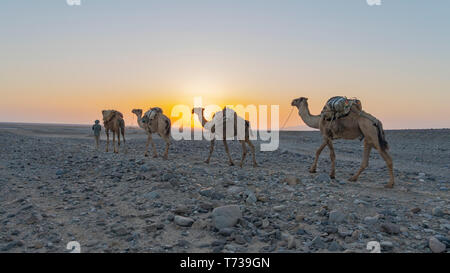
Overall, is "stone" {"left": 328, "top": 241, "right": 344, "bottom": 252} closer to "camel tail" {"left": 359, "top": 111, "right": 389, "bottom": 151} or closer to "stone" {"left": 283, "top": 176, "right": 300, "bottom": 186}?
"stone" {"left": 283, "top": 176, "right": 300, "bottom": 186}

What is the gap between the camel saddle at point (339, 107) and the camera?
1005cm

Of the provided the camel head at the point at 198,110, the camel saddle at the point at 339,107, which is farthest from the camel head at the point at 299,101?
the camel head at the point at 198,110

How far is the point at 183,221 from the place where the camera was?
6.11 meters

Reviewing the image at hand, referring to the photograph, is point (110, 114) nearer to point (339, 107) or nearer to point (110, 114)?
point (110, 114)

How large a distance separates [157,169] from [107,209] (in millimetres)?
3662

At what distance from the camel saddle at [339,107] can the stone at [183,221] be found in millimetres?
6304

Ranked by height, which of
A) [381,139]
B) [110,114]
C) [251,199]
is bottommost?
[251,199]

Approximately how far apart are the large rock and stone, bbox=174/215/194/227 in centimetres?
46

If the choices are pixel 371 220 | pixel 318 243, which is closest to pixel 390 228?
pixel 371 220

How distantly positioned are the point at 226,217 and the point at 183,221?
830 mm

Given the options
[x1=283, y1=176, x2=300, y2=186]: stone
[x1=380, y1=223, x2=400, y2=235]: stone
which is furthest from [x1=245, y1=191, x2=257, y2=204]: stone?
[x1=380, y1=223, x2=400, y2=235]: stone

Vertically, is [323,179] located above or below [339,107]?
below

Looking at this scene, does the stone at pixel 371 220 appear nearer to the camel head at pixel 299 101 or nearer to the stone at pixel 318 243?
the stone at pixel 318 243
